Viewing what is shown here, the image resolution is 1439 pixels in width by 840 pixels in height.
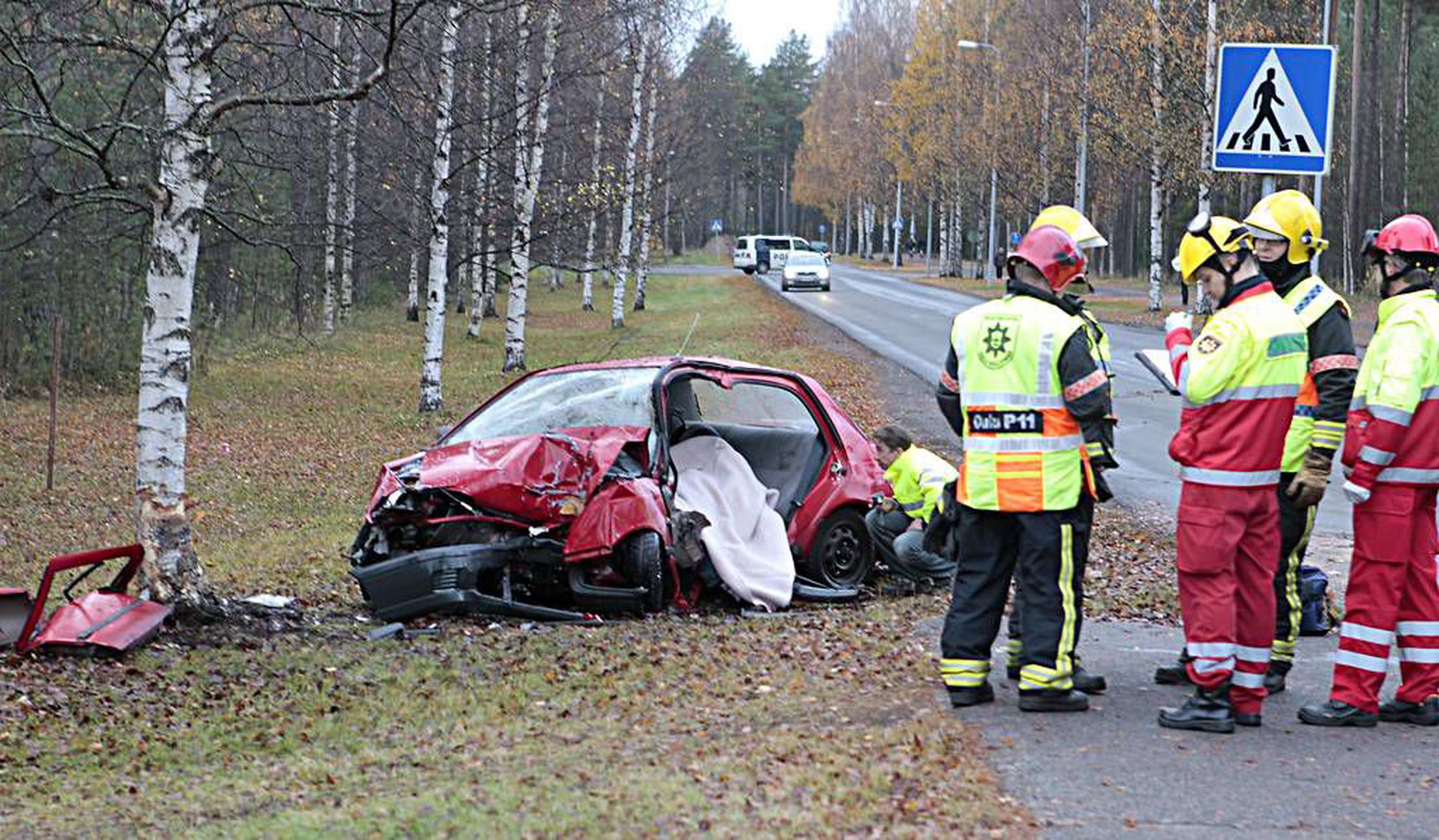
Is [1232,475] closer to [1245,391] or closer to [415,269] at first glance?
[1245,391]

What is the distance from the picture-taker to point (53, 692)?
7.15m

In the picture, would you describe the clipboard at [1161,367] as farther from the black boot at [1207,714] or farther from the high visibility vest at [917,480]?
the high visibility vest at [917,480]

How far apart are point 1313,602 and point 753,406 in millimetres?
3795

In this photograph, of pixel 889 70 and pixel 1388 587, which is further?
pixel 889 70

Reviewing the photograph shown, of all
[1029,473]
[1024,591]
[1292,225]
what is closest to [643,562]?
[1024,591]

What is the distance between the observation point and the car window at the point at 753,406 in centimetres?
1022

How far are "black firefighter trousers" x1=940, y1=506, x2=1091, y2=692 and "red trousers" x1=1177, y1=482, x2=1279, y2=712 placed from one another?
1.43ft

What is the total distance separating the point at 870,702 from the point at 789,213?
136 m

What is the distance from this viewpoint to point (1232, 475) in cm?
601

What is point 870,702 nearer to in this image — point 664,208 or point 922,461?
point 922,461

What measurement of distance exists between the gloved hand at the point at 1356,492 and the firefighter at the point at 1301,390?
0.38 feet

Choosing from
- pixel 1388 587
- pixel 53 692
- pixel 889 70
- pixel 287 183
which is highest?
pixel 889 70

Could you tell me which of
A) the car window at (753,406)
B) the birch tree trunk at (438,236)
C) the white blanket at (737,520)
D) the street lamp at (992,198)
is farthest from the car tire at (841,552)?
the street lamp at (992,198)

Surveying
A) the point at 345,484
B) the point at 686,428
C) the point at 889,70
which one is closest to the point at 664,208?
the point at 889,70
